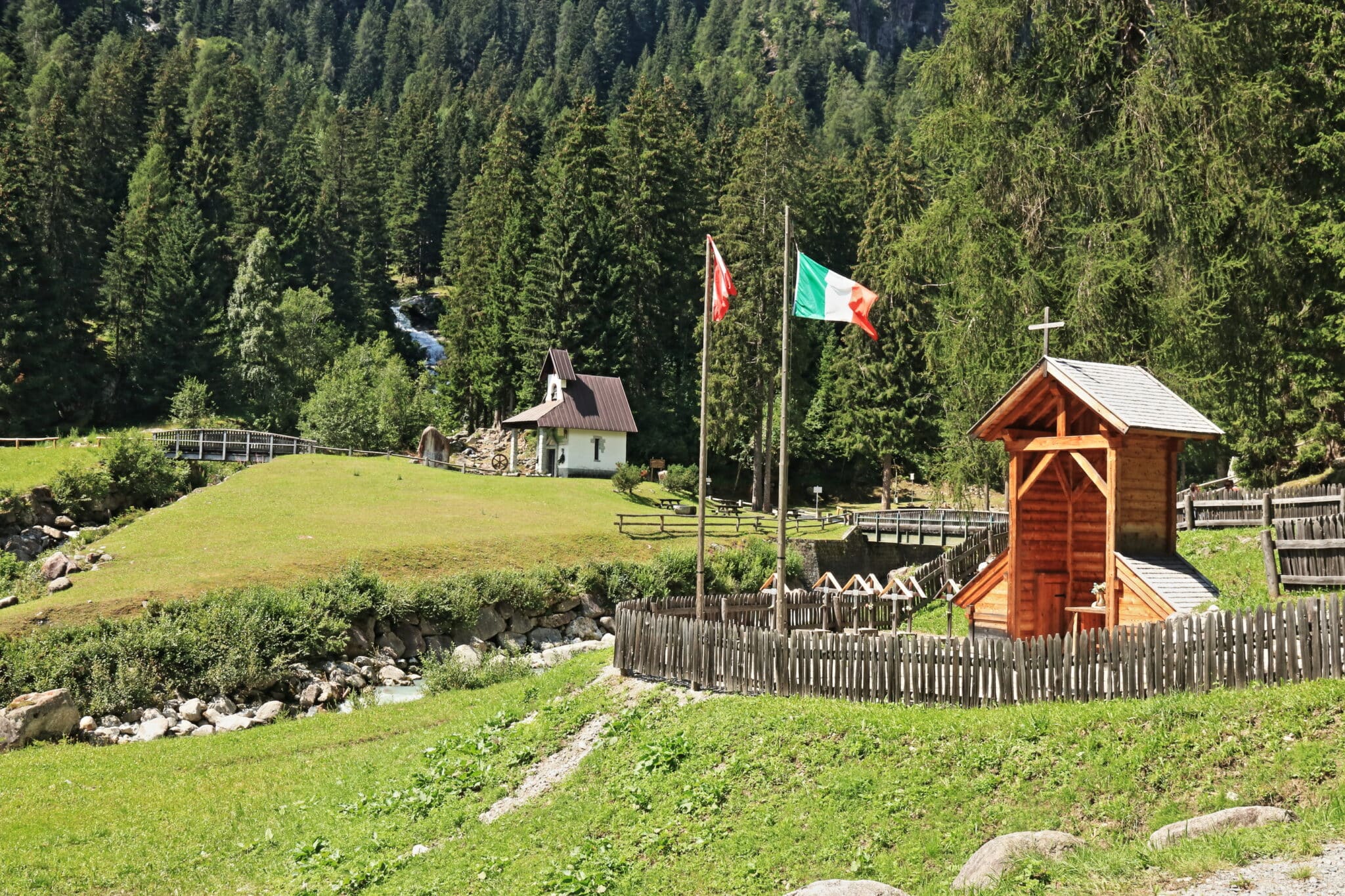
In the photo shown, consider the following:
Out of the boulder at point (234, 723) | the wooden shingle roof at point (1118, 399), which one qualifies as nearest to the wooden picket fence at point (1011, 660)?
the wooden shingle roof at point (1118, 399)

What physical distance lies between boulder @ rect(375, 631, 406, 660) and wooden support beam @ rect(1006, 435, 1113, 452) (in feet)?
62.8

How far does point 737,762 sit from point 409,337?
84960 millimetres

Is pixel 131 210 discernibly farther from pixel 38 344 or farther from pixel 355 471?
pixel 355 471

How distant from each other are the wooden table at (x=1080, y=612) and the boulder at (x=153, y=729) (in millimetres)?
18445

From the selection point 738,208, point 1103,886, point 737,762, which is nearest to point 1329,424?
point 737,762

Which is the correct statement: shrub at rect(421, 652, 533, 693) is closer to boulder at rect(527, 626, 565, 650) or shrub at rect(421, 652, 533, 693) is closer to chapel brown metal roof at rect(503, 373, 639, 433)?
boulder at rect(527, 626, 565, 650)

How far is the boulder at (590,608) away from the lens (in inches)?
1446

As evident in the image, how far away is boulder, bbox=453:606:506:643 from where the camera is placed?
33125 mm

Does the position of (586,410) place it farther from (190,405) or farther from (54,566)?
(54,566)

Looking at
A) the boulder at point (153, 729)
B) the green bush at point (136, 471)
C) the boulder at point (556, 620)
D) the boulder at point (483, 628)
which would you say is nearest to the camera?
the boulder at point (153, 729)

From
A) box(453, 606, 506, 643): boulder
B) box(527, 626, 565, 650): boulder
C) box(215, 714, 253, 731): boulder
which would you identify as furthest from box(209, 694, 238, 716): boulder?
box(527, 626, 565, 650): boulder

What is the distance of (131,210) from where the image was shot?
77500 mm

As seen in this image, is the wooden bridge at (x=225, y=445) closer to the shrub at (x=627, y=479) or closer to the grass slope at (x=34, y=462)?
the grass slope at (x=34, y=462)

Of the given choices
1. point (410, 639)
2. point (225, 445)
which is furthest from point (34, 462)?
point (410, 639)
